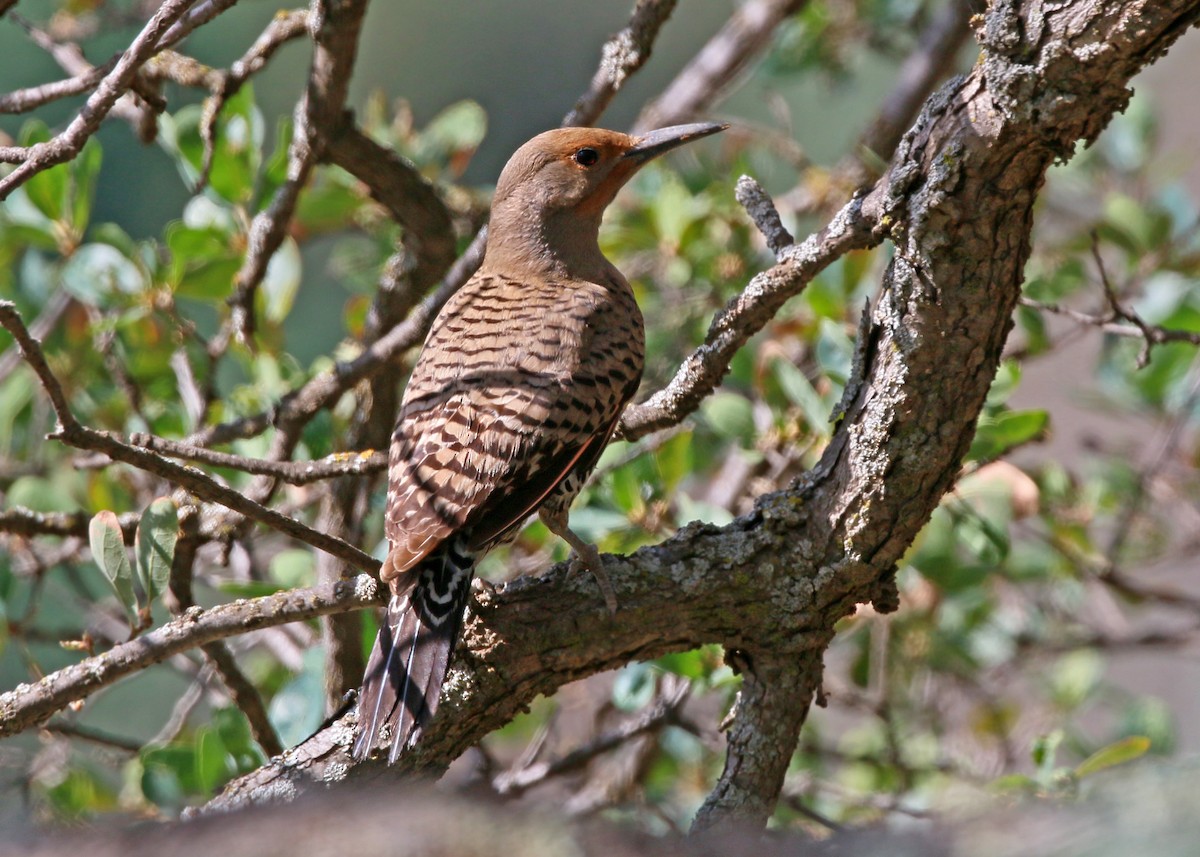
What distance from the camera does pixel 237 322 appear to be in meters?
4.01

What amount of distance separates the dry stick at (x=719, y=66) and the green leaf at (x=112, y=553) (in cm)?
334

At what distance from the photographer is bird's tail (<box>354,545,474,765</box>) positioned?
99.4 inches

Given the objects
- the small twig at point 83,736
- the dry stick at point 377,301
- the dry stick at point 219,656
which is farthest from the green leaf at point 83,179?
the small twig at point 83,736

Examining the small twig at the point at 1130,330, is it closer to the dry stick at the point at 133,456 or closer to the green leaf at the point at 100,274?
the dry stick at the point at 133,456

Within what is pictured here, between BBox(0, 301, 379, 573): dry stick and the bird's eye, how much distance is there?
1921mm

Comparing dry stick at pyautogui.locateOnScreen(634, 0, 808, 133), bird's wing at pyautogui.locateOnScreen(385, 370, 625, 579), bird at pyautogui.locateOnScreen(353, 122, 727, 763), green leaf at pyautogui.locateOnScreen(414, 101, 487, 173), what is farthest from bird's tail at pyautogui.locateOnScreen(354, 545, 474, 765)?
dry stick at pyautogui.locateOnScreen(634, 0, 808, 133)

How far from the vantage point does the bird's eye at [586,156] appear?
4102 mm

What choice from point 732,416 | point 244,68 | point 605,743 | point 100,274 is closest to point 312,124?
point 244,68

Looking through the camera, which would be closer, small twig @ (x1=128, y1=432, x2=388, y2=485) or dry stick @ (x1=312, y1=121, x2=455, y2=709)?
small twig @ (x1=128, y1=432, x2=388, y2=485)

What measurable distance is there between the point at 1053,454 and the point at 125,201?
5.89 meters

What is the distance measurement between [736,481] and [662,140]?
1406 millimetres

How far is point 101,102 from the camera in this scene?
2811mm

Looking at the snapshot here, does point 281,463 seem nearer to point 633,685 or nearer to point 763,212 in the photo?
point 763,212

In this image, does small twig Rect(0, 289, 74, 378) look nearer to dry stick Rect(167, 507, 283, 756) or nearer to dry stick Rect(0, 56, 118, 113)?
dry stick Rect(0, 56, 118, 113)
